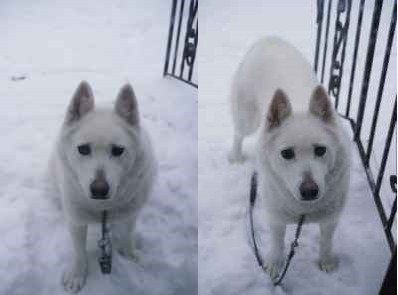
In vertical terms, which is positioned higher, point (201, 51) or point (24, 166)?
point (201, 51)

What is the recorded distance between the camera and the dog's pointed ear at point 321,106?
1503mm

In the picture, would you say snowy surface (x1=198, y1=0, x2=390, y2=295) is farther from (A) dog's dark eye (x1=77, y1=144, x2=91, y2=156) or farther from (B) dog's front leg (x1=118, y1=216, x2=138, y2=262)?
(A) dog's dark eye (x1=77, y1=144, x2=91, y2=156)

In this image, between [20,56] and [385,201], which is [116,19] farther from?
[385,201]

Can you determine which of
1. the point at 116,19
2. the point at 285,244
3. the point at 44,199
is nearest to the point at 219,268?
the point at 285,244

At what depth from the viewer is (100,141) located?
4.66ft

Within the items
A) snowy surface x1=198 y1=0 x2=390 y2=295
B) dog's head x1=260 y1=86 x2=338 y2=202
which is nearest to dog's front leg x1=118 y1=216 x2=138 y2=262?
snowy surface x1=198 y1=0 x2=390 y2=295

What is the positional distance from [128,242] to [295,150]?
2.58 ft

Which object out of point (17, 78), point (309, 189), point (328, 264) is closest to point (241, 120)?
point (328, 264)

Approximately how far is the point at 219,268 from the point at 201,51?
1.25 m

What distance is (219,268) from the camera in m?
1.79

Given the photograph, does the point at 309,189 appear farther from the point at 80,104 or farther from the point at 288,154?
the point at 80,104

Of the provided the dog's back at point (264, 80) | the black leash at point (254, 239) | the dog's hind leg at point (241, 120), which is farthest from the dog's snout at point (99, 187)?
the dog's hind leg at point (241, 120)

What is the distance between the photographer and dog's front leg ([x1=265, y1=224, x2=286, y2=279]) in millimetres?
1779

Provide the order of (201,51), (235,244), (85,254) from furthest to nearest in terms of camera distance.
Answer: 1. (201,51)
2. (235,244)
3. (85,254)
